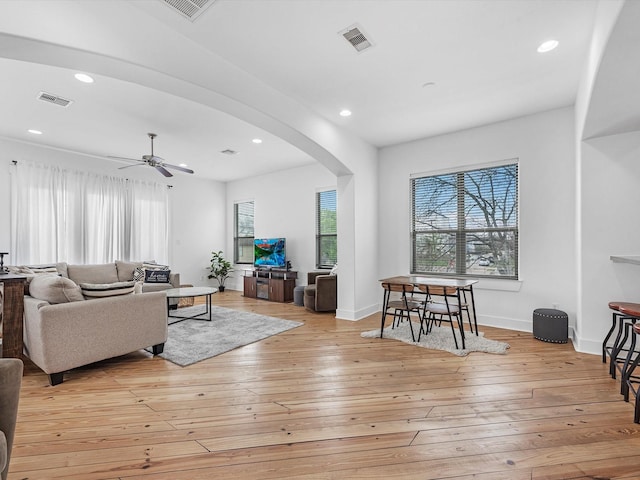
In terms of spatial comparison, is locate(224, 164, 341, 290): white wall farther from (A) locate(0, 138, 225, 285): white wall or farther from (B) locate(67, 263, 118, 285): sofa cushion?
(B) locate(67, 263, 118, 285): sofa cushion

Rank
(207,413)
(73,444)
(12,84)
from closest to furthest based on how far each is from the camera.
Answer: (73,444) < (207,413) < (12,84)

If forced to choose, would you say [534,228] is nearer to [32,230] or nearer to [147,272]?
[147,272]

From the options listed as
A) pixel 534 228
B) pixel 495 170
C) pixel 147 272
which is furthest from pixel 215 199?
pixel 534 228

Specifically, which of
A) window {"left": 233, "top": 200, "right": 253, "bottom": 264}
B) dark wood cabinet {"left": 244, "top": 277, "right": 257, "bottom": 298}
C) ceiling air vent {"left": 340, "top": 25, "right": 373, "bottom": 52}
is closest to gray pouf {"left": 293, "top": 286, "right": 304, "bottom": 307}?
dark wood cabinet {"left": 244, "top": 277, "right": 257, "bottom": 298}

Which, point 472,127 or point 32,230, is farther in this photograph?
point 32,230

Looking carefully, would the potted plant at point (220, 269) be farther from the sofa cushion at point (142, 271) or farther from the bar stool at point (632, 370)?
the bar stool at point (632, 370)

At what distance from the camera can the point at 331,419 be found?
2033 mm

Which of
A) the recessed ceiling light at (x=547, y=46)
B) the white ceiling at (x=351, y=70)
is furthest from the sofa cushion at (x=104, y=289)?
the recessed ceiling light at (x=547, y=46)

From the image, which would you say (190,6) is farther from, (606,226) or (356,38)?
(606,226)

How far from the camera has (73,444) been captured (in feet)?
5.91

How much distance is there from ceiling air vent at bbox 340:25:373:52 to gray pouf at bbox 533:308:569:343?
361 cm

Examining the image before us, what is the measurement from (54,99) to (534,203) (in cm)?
617

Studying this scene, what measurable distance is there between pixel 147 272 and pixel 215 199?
2952mm

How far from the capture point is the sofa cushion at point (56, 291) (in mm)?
2695
